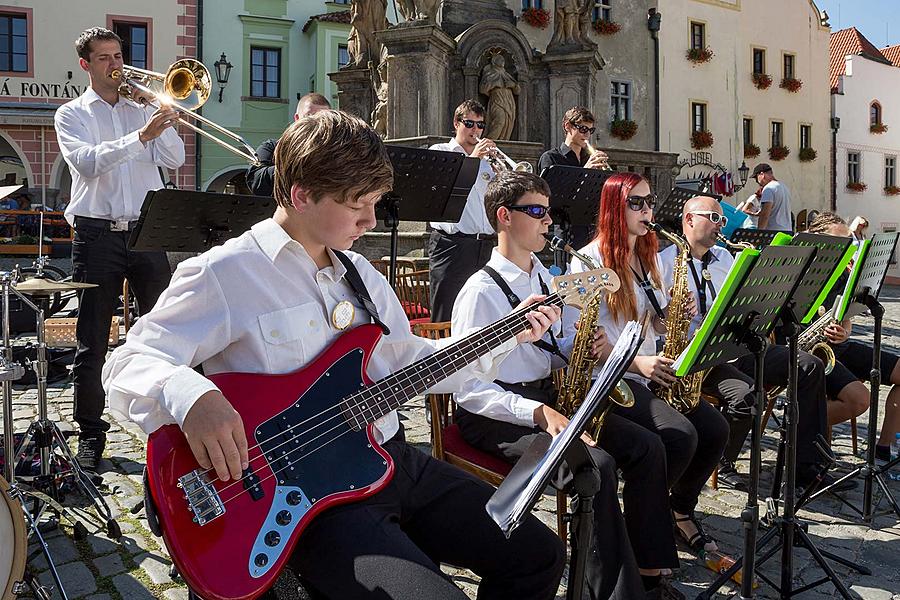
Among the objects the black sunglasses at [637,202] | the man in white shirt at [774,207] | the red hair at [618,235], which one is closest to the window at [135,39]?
the man in white shirt at [774,207]

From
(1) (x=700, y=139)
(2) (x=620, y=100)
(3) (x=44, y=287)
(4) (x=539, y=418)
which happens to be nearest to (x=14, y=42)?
(2) (x=620, y=100)

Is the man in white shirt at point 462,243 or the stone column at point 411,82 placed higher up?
the stone column at point 411,82

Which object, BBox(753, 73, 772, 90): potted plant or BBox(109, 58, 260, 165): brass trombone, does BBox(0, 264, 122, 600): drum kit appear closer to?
BBox(109, 58, 260, 165): brass trombone

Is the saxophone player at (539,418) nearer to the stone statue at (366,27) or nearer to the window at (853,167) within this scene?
the stone statue at (366,27)

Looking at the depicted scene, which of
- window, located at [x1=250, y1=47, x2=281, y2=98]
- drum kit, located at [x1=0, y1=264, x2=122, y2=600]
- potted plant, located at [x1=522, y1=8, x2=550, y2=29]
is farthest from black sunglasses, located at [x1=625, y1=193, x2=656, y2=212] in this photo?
window, located at [x1=250, y1=47, x2=281, y2=98]

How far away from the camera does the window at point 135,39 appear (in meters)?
23.0

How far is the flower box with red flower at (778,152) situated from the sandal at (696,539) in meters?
28.9

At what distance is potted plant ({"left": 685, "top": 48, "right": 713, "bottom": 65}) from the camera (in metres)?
26.9

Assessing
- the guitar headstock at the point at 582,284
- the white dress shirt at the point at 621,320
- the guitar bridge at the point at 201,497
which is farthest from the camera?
the white dress shirt at the point at 621,320

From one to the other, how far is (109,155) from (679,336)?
3.16 m

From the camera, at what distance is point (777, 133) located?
30031 mm

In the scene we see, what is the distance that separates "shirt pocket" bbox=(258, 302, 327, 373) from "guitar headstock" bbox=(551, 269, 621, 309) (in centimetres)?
101

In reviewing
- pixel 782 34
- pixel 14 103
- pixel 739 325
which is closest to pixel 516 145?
pixel 739 325

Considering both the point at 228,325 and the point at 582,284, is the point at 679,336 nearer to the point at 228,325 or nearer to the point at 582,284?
the point at 582,284
